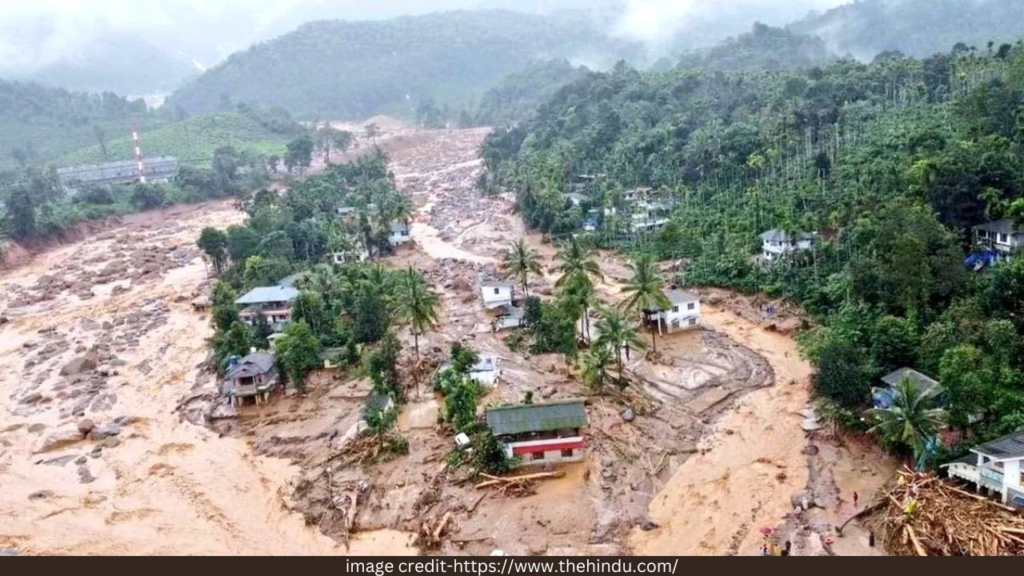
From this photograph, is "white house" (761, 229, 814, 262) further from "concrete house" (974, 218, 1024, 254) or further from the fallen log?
the fallen log

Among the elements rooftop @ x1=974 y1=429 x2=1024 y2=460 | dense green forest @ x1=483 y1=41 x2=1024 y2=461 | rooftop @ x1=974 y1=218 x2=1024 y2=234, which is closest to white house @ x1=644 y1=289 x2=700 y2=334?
dense green forest @ x1=483 y1=41 x2=1024 y2=461

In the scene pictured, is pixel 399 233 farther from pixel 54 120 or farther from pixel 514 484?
pixel 54 120

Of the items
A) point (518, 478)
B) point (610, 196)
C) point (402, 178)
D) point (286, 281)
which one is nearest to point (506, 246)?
point (610, 196)

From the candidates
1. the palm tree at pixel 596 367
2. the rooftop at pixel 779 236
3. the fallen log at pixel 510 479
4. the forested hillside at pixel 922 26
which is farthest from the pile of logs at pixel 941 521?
the forested hillside at pixel 922 26

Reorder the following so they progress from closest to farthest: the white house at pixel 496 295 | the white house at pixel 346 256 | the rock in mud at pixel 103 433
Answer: the rock in mud at pixel 103 433 < the white house at pixel 496 295 < the white house at pixel 346 256

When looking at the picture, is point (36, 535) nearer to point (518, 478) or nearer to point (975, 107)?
point (518, 478)

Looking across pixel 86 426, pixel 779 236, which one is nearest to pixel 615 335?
pixel 779 236

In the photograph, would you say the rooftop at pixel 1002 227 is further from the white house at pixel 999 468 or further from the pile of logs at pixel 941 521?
the pile of logs at pixel 941 521
